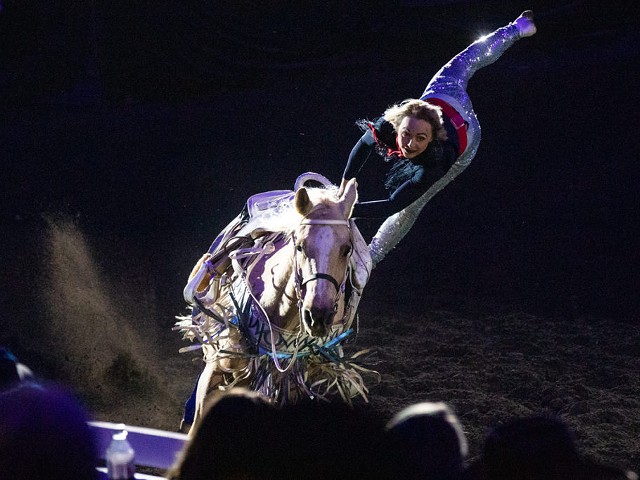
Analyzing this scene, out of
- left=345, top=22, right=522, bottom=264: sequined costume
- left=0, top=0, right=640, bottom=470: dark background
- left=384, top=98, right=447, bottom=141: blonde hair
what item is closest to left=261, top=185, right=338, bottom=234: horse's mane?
left=384, top=98, right=447, bottom=141: blonde hair

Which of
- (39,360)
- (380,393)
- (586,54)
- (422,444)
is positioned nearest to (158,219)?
(39,360)

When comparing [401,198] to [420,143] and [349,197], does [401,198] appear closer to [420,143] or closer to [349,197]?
[420,143]

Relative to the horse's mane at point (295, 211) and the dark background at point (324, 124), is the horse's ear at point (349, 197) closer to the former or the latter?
the horse's mane at point (295, 211)

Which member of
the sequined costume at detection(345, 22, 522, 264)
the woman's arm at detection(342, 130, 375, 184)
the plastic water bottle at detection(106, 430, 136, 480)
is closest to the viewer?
the plastic water bottle at detection(106, 430, 136, 480)

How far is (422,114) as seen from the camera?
3.75 meters

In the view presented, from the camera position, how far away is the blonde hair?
3.75 m

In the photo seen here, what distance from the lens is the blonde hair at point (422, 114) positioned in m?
3.75

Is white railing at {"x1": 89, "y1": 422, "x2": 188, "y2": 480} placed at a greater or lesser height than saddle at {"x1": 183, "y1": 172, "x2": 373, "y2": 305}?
lesser

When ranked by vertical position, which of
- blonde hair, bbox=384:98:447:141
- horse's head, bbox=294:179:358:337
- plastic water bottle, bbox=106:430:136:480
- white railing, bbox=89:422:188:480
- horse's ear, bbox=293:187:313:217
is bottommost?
white railing, bbox=89:422:188:480

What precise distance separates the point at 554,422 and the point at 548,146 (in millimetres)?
6012

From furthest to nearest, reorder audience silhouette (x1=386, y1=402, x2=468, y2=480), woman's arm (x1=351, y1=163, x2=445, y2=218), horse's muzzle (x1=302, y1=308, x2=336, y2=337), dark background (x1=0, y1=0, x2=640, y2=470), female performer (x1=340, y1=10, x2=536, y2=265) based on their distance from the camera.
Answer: dark background (x1=0, y1=0, x2=640, y2=470), female performer (x1=340, y1=10, x2=536, y2=265), woman's arm (x1=351, y1=163, x2=445, y2=218), horse's muzzle (x1=302, y1=308, x2=336, y2=337), audience silhouette (x1=386, y1=402, x2=468, y2=480)

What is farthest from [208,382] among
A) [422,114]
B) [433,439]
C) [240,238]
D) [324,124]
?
[324,124]

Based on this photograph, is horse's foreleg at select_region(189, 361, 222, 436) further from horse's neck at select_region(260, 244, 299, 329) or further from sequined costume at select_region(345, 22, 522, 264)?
sequined costume at select_region(345, 22, 522, 264)

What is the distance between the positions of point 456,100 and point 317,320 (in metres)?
1.93
